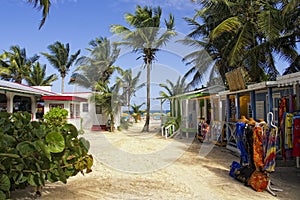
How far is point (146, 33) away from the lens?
52.2 feet

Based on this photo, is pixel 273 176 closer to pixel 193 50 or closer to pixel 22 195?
pixel 22 195

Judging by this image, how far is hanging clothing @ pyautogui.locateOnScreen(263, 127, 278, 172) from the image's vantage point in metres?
4.46

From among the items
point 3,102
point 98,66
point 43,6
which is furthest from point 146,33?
point 43,6

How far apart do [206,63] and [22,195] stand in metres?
13.7

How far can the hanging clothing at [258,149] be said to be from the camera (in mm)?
4547

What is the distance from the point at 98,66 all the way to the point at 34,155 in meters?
19.2

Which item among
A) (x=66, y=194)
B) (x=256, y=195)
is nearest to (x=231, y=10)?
(x=256, y=195)

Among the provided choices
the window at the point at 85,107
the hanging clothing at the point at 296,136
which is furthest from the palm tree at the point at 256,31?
the window at the point at 85,107

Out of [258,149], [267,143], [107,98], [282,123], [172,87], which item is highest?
[172,87]

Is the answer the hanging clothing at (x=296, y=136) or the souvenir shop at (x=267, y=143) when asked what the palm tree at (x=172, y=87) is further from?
the hanging clothing at (x=296, y=136)

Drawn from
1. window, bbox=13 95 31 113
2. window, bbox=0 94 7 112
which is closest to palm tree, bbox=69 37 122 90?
window, bbox=13 95 31 113

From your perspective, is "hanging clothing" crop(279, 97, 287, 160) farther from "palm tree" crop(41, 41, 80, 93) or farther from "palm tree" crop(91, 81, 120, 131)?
"palm tree" crop(41, 41, 80, 93)

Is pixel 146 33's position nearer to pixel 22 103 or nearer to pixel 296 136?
pixel 22 103

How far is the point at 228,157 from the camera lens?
738cm
